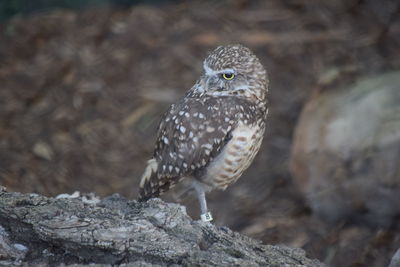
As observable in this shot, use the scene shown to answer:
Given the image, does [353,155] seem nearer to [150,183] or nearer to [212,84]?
[212,84]

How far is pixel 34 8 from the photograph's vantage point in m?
8.19

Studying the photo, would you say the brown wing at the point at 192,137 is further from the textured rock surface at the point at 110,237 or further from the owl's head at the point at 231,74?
the textured rock surface at the point at 110,237

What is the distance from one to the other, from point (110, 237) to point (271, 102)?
4196 mm

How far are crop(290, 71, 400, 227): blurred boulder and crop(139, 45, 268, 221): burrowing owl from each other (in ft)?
4.01

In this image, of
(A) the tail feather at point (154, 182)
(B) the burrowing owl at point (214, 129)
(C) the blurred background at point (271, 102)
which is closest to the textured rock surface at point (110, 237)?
(B) the burrowing owl at point (214, 129)

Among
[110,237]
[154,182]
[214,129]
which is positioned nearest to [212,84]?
[214,129]

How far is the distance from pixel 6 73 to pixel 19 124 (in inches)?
30.9

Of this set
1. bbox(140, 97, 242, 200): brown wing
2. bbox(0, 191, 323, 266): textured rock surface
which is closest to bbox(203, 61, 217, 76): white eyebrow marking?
bbox(140, 97, 242, 200): brown wing

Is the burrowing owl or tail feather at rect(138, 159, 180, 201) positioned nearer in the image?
the burrowing owl

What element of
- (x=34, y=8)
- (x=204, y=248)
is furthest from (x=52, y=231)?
(x=34, y=8)

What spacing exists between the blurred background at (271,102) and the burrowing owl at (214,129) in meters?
1.33

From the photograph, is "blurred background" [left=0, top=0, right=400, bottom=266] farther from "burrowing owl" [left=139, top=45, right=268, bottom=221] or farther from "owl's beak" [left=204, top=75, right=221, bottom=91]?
"owl's beak" [left=204, top=75, right=221, bottom=91]

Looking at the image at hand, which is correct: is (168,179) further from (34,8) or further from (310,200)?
(34,8)

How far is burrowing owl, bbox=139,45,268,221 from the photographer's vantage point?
4.37 m
